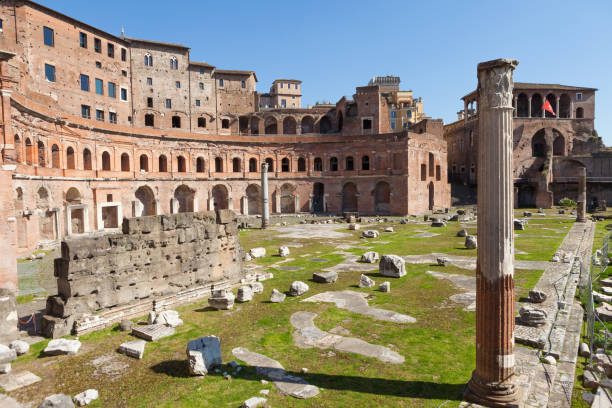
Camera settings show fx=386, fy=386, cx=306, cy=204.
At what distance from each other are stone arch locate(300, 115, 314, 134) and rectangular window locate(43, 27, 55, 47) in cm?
2741

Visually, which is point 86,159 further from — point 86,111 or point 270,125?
point 270,125

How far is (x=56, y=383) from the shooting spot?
7.10m

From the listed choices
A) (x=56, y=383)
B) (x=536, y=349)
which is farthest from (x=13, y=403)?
(x=536, y=349)

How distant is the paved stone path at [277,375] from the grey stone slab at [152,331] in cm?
208

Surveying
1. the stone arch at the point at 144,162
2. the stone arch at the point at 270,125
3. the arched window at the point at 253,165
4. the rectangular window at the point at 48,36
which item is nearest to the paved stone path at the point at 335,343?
the stone arch at the point at 144,162

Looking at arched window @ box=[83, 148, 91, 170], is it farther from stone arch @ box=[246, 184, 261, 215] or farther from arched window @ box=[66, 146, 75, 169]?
stone arch @ box=[246, 184, 261, 215]

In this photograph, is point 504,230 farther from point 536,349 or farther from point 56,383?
point 56,383

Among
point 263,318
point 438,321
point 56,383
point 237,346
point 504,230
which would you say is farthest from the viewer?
point 263,318

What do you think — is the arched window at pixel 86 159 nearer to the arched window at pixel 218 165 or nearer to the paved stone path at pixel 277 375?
the arched window at pixel 218 165

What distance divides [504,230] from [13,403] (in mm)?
8424

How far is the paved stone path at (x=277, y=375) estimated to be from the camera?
21.4 ft

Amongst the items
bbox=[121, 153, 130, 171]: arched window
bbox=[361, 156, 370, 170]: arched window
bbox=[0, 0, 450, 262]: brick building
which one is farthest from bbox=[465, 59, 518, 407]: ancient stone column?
bbox=[361, 156, 370, 170]: arched window

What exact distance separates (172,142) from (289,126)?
17.2 metres

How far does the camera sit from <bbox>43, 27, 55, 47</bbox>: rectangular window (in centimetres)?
3278
